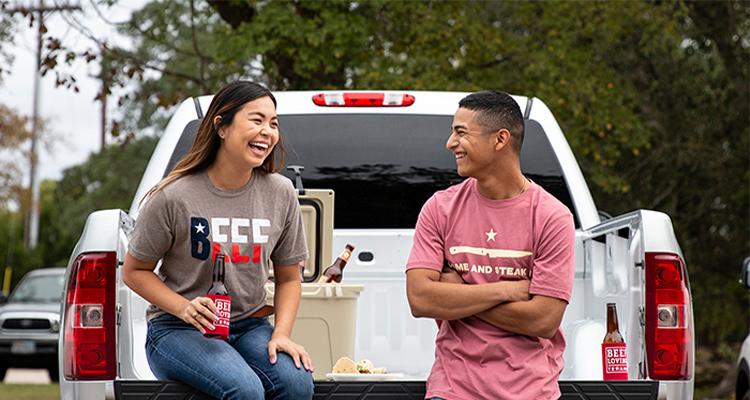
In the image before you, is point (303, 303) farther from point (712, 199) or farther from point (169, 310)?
point (712, 199)

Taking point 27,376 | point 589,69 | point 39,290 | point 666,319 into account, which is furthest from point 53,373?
point 666,319

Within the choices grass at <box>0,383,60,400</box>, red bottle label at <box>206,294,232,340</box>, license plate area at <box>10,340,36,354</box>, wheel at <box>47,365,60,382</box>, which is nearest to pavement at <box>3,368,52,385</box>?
wheel at <box>47,365,60,382</box>

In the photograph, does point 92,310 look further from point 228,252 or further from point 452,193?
point 452,193

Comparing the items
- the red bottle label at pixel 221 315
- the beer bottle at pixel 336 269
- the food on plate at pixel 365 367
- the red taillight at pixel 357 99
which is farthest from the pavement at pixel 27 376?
the red bottle label at pixel 221 315

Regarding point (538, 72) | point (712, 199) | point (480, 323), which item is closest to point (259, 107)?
point (480, 323)

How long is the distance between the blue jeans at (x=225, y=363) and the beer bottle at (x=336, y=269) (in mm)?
746

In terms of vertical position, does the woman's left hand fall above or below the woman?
below

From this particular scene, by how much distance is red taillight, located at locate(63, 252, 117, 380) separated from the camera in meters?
4.26

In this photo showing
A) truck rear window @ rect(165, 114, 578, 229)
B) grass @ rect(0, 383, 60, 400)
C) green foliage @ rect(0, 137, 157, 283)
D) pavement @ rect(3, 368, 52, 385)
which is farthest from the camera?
green foliage @ rect(0, 137, 157, 283)

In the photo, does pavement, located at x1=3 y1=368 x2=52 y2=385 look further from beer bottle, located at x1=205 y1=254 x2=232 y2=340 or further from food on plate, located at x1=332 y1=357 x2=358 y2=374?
beer bottle, located at x1=205 y1=254 x2=232 y2=340

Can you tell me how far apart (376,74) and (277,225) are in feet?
31.6

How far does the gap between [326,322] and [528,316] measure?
117cm

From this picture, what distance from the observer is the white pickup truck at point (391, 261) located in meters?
4.25

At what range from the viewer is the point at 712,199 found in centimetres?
2084
